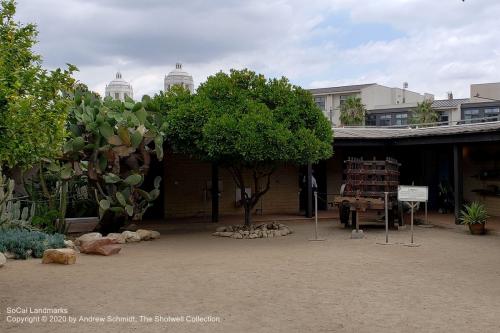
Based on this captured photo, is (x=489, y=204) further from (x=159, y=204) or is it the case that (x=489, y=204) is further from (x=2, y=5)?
(x=2, y=5)

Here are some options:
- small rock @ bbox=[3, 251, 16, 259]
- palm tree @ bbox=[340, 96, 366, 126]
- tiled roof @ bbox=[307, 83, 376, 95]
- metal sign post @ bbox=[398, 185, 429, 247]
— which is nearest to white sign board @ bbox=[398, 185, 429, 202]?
metal sign post @ bbox=[398, 185, 429, 247]

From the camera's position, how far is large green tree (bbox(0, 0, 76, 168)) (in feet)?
18.6

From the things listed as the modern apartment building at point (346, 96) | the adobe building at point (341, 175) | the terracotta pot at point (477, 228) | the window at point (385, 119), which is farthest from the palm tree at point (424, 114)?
the terracotta pot at point (477, 228)

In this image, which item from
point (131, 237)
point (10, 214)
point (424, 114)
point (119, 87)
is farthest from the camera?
point (119, 87)

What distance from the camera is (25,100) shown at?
5.69 meters

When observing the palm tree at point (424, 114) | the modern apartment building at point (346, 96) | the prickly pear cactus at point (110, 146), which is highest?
the modern apartment building at point (346, 96)

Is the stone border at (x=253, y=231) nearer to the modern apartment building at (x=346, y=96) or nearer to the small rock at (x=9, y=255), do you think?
the small rock at (x=9, y=255)

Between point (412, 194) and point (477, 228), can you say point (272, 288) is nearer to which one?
point (412, 194)

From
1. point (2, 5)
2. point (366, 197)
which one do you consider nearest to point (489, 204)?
point (366, 197)

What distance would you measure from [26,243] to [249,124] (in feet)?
17.6

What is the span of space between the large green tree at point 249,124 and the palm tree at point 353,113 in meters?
31.1

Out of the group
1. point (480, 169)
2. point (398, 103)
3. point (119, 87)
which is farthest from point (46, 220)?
point (119, 87)

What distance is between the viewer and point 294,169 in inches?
809

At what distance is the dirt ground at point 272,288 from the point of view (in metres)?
5.88
